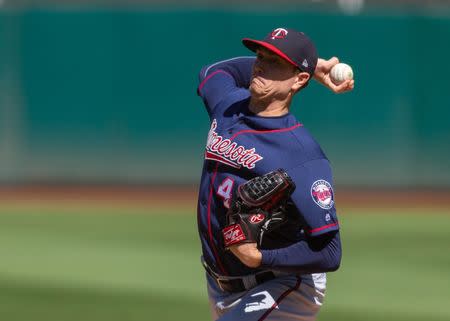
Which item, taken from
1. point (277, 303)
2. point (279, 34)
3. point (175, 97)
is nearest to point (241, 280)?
point (277, 303)

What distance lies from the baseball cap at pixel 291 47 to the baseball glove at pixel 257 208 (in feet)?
1.90

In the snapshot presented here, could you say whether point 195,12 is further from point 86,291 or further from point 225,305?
point 225,305

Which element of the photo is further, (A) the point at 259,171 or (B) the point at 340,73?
(B) the point at 340,73

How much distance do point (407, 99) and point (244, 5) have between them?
3.43 m

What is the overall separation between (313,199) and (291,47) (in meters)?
0.73

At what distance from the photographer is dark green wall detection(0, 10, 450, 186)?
17.7 meters

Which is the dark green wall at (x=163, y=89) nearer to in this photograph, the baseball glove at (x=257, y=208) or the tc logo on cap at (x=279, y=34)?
the tc logo on cap at (x=279, y=34)

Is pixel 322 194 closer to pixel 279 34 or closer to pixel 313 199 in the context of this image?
pixel 313 199

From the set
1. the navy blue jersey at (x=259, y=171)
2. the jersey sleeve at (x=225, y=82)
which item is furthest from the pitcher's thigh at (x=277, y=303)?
the jersey sleeve at (x=225, y=82)

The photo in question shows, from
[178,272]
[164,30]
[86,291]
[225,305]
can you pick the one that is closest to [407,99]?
[164,30]

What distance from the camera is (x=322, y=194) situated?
4.45 m

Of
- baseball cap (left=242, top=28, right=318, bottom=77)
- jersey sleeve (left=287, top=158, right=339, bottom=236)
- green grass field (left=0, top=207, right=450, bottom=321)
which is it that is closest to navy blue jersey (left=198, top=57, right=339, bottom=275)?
jersey sleeve (left=287, top=158, right=339, bottom=236)

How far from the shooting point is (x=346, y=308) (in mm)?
9164

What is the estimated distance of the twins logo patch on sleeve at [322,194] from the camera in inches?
175
